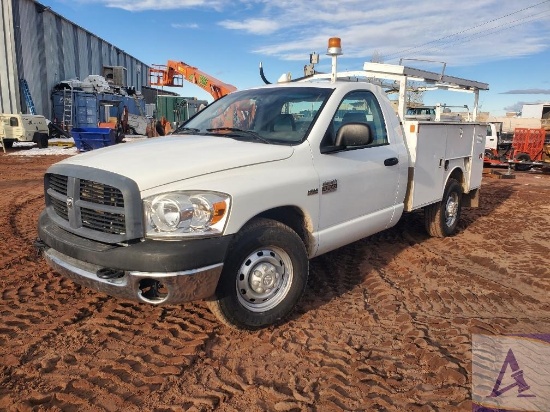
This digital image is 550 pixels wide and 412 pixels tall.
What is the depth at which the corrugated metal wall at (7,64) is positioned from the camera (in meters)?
23.3

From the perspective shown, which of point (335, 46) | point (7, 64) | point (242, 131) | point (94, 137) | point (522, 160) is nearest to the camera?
point (242, 131)

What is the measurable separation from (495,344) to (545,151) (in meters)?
16.7

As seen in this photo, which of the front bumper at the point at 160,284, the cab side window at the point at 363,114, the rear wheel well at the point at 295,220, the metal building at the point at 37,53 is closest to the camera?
the front bumper at the point at 160,284

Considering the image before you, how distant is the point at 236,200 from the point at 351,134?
127 centimetres

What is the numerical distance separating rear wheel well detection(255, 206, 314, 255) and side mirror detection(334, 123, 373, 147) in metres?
0.70

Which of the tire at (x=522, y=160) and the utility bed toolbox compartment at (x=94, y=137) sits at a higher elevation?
the utility bed toolbox compartment at (x=94, y=137)

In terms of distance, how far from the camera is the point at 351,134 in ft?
11.5

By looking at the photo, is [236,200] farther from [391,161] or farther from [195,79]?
[195,79]

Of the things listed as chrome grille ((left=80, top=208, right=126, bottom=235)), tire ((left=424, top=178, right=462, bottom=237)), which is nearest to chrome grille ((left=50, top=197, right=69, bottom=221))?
chrome grille ((left=80, top=208, right=126, bottom=235))

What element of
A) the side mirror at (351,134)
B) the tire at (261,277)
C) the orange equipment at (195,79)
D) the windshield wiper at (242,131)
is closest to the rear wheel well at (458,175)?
the side mirror at (351,134)

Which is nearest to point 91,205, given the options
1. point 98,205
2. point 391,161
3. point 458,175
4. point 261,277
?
point 98,205

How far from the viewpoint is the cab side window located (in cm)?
389

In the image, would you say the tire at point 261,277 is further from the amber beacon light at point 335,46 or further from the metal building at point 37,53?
the metal building at point 37,53

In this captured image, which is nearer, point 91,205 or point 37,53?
point 91,205
